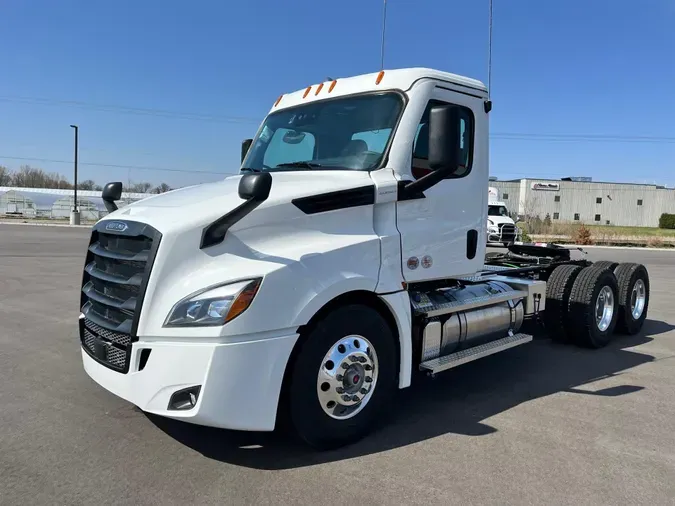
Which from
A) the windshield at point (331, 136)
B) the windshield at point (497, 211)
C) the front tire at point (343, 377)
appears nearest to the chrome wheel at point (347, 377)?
the front tire at point (343, 377)

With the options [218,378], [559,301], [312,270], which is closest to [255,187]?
[312,270]

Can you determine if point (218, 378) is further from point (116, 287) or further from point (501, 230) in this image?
point (501, 230)

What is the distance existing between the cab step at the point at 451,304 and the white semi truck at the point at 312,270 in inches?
0.7

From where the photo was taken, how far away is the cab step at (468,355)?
4.25 metres

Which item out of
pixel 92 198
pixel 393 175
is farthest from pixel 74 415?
pixel 92 198

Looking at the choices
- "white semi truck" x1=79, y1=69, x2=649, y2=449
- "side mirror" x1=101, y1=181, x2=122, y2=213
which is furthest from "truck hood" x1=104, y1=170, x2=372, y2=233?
"side mirror" x1=101, y1=181, x2=122, y2=213

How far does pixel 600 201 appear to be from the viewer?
7431 cm

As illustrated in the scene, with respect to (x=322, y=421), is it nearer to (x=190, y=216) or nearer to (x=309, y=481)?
(x=309, y=481)

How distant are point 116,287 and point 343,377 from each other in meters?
1.63

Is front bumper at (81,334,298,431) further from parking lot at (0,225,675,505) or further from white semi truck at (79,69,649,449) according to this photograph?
parking lot at (0,225,675,505)

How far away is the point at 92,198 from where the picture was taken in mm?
60750

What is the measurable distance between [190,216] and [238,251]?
1.23ft

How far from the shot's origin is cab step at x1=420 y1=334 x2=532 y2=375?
4250 mm

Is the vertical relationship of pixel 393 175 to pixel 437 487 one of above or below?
above
